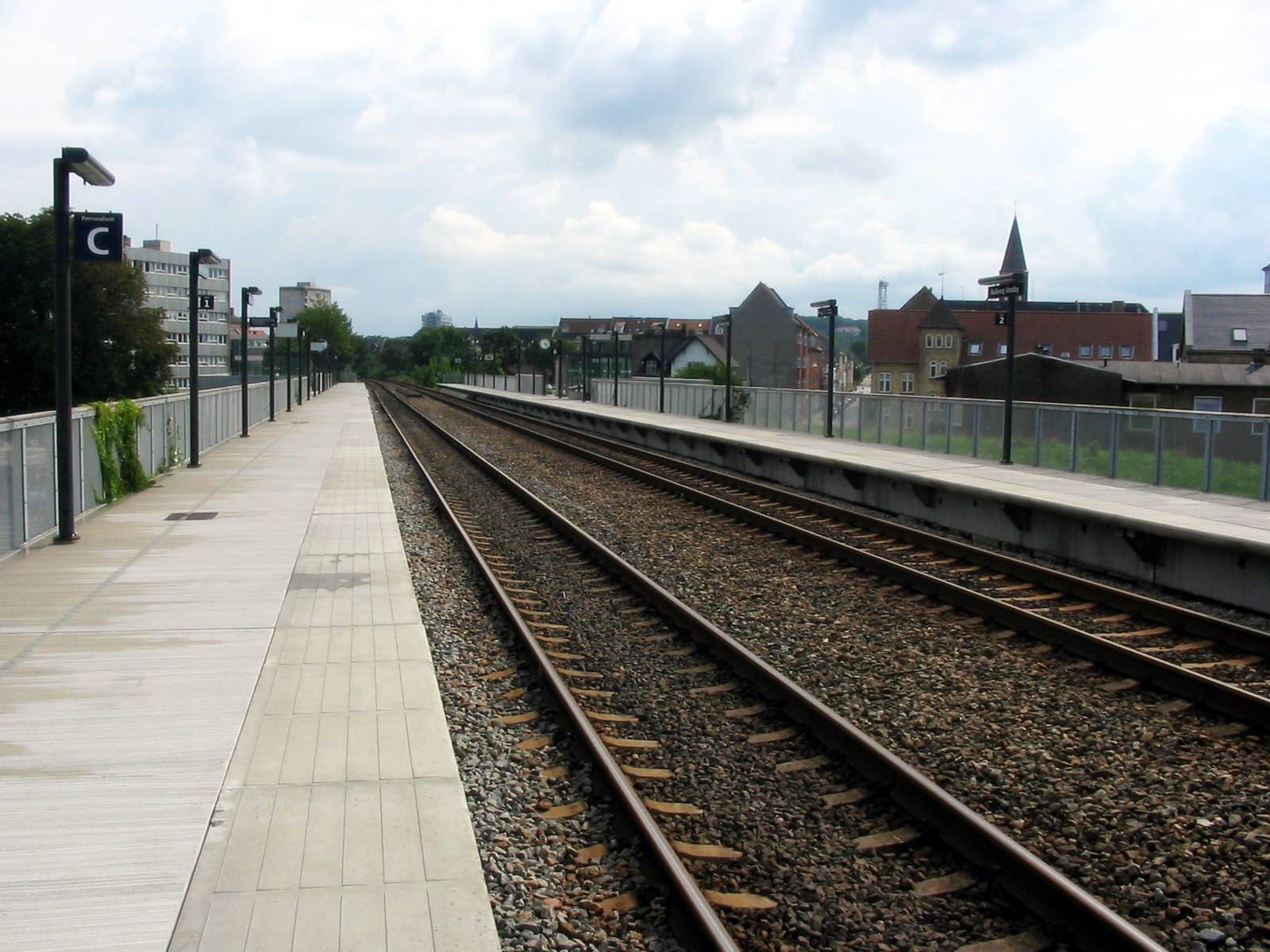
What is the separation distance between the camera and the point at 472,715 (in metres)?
7.13

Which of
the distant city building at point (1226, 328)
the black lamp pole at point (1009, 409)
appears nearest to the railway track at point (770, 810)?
the black lamp pole at point (1009, 409)

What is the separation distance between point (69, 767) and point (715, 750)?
3324 millimetres

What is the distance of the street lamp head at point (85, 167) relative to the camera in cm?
1235

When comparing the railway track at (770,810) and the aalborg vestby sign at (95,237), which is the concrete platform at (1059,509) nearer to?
the railway track at (770,810)

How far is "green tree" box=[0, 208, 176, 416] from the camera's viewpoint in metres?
75.9

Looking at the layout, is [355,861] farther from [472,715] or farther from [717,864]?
[472,715]

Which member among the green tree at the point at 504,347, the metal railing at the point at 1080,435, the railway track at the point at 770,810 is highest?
the green tree at the point at 504,347

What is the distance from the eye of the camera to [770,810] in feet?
18.5

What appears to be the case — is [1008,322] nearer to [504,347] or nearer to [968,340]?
[968,340]

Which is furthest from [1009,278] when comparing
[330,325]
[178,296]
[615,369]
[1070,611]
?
[178,296]

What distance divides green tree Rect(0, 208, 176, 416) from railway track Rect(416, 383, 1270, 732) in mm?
69636

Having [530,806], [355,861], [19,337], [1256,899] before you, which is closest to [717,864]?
[530,806]

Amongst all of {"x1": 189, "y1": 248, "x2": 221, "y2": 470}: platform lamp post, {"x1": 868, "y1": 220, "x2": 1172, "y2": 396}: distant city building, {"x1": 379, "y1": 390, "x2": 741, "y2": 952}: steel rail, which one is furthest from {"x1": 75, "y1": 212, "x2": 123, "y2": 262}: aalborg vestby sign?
{"x1": 868, "y1": 220, "x2": 1172, "y2": 396}: distant city building

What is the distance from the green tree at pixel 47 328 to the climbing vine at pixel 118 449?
6384cm
